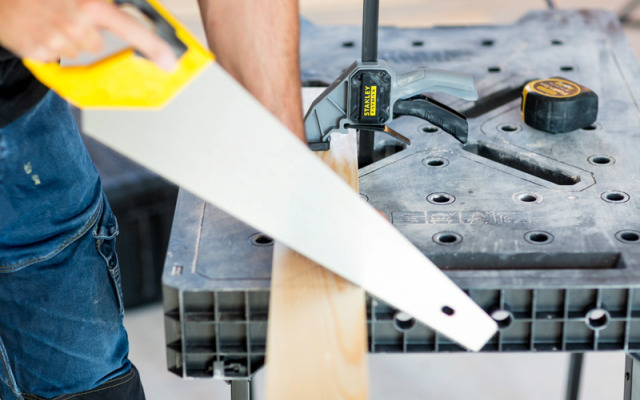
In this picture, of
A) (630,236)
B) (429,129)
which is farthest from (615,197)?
(429,129)

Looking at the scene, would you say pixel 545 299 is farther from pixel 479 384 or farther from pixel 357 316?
pixel 479 384

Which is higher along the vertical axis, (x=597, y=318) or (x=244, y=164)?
(x=244, y=164)

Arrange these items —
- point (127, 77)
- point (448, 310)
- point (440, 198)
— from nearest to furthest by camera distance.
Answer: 1. point (127, 77)
2. point (448, 310)
3. point (440, 198)

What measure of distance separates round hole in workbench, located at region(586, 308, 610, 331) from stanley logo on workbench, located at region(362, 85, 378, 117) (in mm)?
449

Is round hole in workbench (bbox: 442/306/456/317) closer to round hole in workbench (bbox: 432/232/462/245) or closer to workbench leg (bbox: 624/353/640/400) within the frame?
round hole in workbench (bbox: 432/232/462/245)

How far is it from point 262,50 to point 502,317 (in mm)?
477

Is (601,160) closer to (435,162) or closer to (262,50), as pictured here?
(435,162)

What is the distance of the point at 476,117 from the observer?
59.3 inches

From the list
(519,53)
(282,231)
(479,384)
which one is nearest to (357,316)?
(282,231)

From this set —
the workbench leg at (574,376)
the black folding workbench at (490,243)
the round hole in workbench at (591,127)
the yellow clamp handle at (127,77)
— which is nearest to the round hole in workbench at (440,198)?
the black folding workbench at (490,243)

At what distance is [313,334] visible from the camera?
969mm

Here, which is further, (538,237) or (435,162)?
(435,162)

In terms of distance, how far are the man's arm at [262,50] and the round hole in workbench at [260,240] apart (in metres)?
0.14

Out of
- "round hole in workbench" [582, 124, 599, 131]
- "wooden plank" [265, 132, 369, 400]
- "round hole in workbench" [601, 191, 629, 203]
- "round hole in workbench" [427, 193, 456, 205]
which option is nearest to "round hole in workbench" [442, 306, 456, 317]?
"wooden plank" [265, 132, 369, 400]
